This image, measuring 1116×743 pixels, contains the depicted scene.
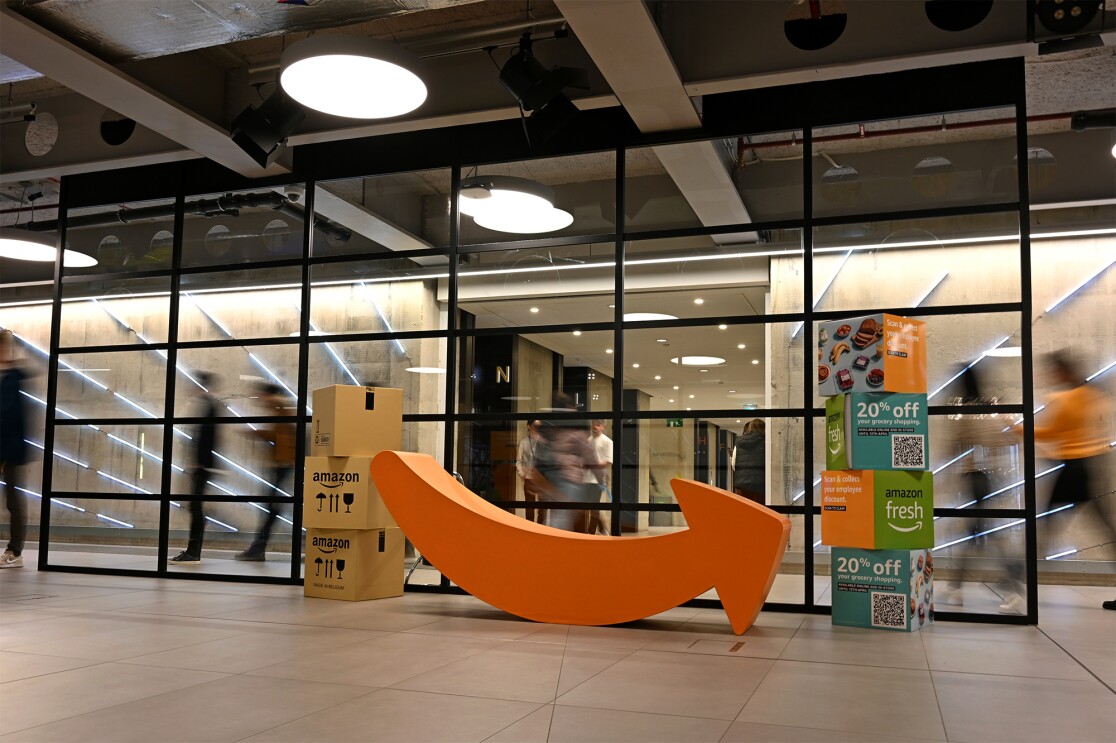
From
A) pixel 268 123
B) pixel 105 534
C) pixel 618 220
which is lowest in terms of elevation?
pixel 105 534

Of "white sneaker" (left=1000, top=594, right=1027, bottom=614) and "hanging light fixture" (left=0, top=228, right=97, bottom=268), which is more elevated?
"hanging light fixture" (left=0, top=228, right=97, bottom=268)

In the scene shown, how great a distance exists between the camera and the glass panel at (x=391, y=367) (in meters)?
7.02

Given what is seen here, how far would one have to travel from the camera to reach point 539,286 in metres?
6.82

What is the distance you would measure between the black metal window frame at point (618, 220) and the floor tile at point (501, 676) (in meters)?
2.21

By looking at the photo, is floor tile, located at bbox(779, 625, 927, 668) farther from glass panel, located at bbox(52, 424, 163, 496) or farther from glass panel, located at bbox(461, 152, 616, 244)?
glass panel, located at bbox(52, 424, 163, 496)

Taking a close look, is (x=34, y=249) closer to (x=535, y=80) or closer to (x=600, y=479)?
(x=535, y=80)

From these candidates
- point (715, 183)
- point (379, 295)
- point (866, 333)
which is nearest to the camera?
point (866, 333)

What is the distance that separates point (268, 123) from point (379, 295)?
152 cm

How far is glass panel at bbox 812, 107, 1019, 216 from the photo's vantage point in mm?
5875

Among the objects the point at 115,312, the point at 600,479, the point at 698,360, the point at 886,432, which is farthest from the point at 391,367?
the point at 886,432

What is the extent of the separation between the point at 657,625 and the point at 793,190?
10.0ft

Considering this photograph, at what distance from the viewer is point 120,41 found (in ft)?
18.1

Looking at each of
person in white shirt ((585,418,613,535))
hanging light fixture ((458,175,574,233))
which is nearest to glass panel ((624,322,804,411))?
person in white shirt ((585,418,613,535))

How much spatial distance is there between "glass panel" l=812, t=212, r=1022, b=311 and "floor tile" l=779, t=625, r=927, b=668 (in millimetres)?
2139
